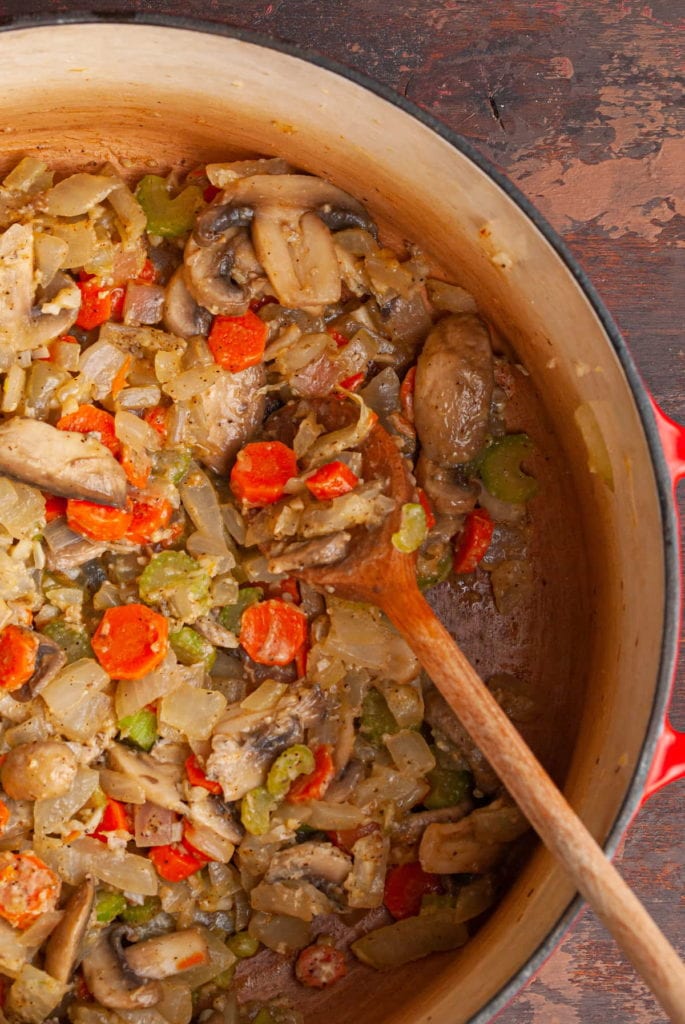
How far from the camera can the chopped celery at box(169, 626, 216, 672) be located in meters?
3.05

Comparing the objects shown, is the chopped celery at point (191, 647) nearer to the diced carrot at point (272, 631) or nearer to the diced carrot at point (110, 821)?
the diced carrot at point (272, 631)

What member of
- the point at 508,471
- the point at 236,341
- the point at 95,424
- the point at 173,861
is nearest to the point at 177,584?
the point at 95,424

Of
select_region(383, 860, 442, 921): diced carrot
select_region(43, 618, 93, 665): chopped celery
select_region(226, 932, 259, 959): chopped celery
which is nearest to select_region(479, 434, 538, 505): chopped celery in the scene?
select_region(383, 860, 442, 921): diced carrot

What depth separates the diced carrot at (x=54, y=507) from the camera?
3.03 meters

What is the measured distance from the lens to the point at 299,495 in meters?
2.97

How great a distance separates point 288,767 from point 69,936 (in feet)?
2.66

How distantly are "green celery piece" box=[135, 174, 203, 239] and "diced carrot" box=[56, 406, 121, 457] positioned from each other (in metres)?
0.59

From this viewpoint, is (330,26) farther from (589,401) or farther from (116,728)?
(116,728)

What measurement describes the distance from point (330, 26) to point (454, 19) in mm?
396

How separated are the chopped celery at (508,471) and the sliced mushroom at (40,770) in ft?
5.10

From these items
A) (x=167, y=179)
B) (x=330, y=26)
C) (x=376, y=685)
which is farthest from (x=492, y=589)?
(x=330, y=26)

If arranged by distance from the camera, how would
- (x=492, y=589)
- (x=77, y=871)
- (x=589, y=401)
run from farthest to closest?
1. (x=492, y=589)
2. (x=77, y=871)
3. (x=589, y=401)

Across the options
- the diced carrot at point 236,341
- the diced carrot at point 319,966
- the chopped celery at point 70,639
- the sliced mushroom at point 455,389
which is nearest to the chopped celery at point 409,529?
the sliced mushroom at point 455,389

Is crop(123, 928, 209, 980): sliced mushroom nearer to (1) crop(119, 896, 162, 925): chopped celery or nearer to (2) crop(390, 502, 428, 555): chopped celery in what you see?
(1) crop(119, 896, 162, 925): chopped celery
